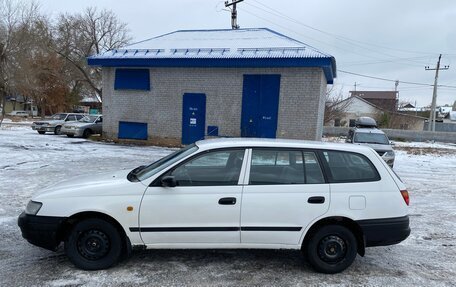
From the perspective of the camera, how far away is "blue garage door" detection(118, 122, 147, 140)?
59.3ft

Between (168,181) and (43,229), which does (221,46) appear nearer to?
(168,181)

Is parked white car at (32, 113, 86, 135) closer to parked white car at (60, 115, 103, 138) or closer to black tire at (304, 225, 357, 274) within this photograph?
parked white car at (60, 115, 103, 138)

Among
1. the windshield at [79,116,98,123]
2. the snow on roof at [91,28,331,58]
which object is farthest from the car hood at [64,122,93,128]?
the snow on roof at [91,28,331,58]

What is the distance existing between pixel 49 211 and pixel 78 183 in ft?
1.53

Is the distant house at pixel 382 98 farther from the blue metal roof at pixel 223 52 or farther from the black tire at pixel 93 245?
the black tire at pixel 93 245

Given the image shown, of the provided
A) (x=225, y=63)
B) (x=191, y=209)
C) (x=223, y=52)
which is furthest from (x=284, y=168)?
(x=223, y=52)

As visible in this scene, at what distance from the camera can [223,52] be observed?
16.6 metres

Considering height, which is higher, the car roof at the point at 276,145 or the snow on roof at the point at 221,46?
the snow on roof at the point at 221,46

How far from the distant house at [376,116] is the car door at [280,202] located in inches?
1627

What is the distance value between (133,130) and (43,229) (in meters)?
14.7

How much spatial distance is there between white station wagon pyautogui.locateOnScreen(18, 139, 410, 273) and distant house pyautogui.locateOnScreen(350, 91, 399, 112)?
60.9 m

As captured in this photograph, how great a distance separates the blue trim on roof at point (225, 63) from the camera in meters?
15.0

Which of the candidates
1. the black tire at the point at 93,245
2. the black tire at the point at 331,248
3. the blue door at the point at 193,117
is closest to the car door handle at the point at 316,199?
the black tire at the point at 331,248

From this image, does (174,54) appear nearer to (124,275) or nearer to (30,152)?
(30,152)
